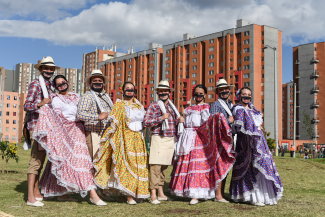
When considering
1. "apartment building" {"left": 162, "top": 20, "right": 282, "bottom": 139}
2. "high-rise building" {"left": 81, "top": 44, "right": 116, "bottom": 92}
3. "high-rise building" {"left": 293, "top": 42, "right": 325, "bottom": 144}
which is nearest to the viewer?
"apartment building" {"left": 162, "top": 20, "right": 282, "bottom": 139}

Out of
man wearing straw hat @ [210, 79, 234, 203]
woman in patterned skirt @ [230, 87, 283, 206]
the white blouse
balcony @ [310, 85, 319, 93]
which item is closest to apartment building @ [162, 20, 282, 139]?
balcony @ [310, 85, 319, 93]

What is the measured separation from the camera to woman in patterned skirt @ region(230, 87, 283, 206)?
6258 millimetres

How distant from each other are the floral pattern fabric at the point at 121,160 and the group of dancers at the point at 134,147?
0.06ft

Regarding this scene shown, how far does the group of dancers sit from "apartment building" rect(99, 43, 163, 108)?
79186 mm

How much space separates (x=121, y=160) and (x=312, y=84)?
8546cm

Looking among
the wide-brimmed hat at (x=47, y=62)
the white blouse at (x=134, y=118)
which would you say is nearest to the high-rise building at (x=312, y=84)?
the white blouse at (x=134, y=118)

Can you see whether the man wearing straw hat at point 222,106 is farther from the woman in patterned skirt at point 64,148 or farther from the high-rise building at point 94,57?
the high-rise building at point 94,57

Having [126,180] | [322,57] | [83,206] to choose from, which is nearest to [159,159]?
[126,180]

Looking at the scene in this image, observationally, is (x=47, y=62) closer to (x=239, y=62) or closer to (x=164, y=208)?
(x=164, y=208)

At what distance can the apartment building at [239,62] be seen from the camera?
69.1m

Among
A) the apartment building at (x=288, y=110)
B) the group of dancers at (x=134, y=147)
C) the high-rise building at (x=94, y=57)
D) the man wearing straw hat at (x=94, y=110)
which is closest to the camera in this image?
the group of dancers at (x=134, y=147)

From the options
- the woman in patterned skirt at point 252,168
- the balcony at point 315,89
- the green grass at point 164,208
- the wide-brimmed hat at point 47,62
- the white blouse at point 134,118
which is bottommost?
the green grass at point 164,208

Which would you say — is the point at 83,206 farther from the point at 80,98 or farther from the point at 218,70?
the point at 218,70

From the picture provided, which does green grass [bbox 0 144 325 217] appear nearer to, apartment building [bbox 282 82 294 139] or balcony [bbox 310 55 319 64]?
balcony [bbox 310 55 319 64]
